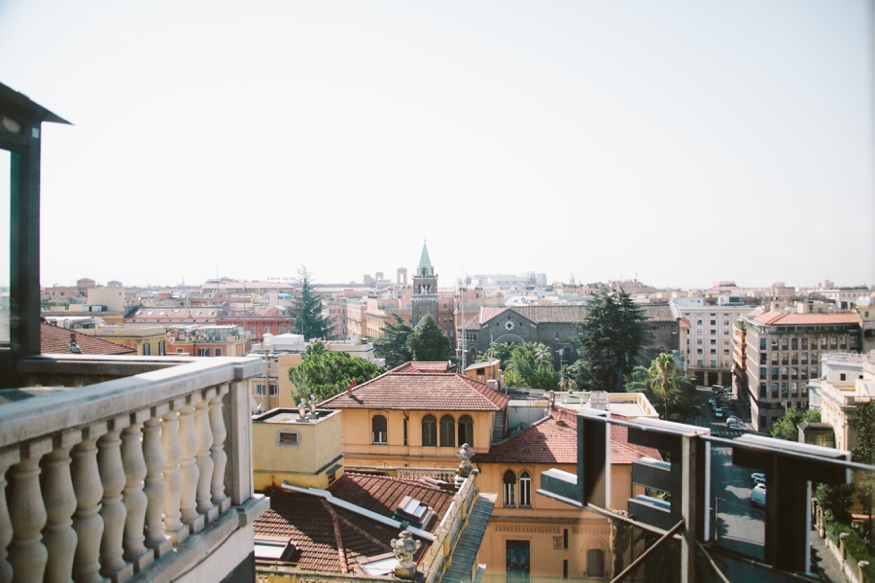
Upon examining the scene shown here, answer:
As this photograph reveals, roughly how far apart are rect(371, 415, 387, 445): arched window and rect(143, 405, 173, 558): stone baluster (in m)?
13.4

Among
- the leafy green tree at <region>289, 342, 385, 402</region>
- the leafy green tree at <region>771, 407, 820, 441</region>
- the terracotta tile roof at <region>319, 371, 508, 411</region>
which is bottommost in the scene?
the leafy green tree at <region>771, 407, 820, 441</region>

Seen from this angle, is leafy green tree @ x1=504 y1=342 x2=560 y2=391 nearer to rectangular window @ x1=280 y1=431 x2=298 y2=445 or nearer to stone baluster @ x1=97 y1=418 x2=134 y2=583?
rectangular window @ x1=280 y1=431 x2=298 y2=445

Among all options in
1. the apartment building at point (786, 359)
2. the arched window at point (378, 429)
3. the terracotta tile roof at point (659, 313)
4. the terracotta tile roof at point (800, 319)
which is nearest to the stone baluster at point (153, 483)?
the arched window at point (378, 429)

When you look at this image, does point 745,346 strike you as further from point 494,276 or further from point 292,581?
point 494,276

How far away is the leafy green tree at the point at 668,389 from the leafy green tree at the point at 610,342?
199cm

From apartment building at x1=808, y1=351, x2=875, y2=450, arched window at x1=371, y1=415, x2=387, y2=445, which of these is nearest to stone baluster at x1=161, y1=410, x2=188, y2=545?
arched window at x1=371, y1=415, x2=387, y2=445

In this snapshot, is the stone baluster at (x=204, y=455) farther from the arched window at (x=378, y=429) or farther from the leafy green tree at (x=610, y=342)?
the leafy green tree at (x=610, y=342)

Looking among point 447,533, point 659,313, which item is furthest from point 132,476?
point 659,313

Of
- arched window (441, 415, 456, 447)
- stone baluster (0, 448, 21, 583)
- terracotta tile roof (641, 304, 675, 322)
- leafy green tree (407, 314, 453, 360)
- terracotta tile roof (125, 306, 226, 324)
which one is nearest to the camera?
stone baluster (0, 448, 21, 583)

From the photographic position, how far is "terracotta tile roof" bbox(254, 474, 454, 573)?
6953 mm

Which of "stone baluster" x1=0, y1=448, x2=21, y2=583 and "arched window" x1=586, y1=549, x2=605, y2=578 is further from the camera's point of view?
"arched window" x1=586, y1=549, x2=605, y2=578

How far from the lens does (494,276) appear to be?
186 m

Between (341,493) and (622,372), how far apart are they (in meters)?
33.4

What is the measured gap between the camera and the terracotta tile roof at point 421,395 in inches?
601
